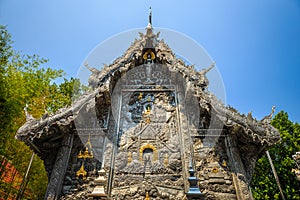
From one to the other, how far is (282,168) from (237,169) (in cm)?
1242

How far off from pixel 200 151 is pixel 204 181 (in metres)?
0.92

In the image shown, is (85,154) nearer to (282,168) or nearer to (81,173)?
(81,173)

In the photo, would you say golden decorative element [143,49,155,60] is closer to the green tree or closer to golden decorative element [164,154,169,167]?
golden decorative element [164,154,169,167]

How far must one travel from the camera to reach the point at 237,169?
5.66m

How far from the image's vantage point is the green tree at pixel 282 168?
14.1m

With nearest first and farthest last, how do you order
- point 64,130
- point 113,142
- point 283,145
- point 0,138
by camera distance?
1. point 64,130
2. point 113,142
3. point 0,138
4. point 283,145

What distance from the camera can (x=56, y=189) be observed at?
530 cm

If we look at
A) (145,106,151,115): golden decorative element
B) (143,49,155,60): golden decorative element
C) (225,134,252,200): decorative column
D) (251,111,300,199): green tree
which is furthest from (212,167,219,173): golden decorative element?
(251,111,300,199): green tree

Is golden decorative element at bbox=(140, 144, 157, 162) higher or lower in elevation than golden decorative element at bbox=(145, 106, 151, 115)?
lower

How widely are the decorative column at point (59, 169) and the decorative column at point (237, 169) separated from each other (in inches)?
199

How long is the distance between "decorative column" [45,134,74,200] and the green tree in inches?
567

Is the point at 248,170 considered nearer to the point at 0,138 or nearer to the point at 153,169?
the point at 153,169

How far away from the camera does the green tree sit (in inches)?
554

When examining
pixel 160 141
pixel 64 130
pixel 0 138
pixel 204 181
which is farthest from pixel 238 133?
pixel 0 138
